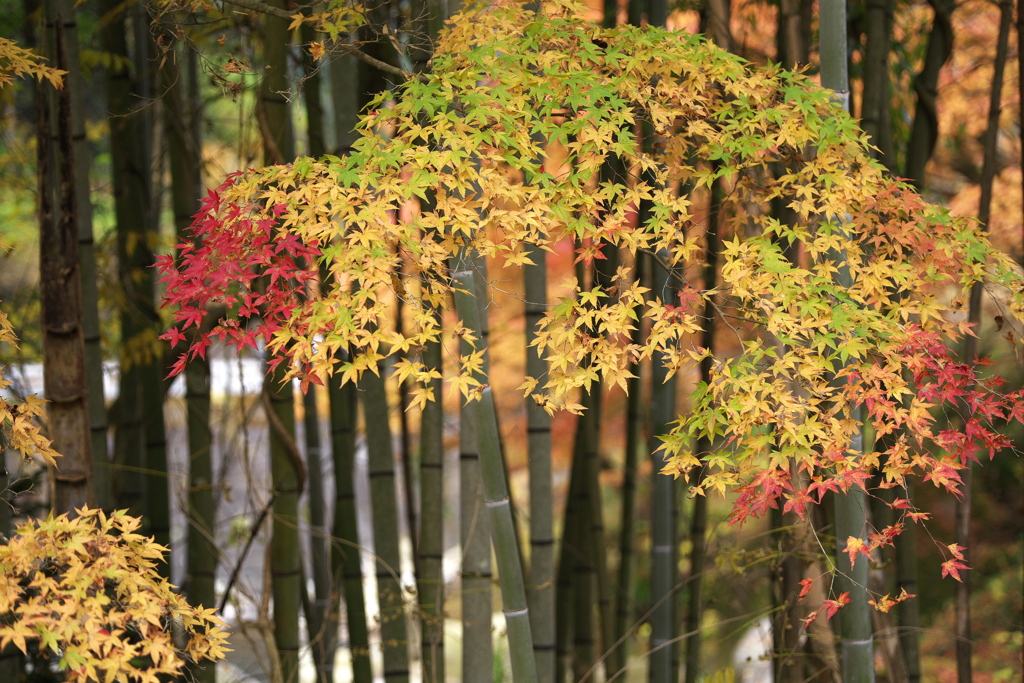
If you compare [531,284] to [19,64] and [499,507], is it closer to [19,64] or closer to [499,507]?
[499,507]

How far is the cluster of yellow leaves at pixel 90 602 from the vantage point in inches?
57.4

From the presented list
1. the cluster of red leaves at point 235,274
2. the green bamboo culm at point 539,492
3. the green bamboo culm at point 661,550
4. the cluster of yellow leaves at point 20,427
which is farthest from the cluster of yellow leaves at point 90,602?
the green bamboo culm at point 661,550

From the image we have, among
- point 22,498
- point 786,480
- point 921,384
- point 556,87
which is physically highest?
point 556,87

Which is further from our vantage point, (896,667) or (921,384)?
(896,667)

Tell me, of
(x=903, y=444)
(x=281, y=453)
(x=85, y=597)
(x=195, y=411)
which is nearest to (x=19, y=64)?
(x=85, y=597)

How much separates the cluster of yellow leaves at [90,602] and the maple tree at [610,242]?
430mm

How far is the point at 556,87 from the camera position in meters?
1.77

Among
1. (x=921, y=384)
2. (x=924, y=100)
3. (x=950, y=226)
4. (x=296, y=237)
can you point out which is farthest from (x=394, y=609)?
(x=924, y=100)

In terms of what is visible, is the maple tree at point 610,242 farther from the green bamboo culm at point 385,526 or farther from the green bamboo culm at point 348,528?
the green bamboo culm at point 348,528

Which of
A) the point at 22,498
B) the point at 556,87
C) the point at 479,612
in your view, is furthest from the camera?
the point at 22,498

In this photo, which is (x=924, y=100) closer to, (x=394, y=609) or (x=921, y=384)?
(x=921, y=384)

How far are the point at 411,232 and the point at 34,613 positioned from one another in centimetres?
100

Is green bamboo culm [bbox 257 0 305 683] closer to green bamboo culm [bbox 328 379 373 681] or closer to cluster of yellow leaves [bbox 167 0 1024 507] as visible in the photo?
green bamboo culm [bbox 328 379 373 681]

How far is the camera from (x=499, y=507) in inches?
78.7
